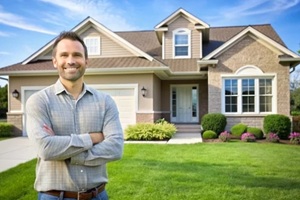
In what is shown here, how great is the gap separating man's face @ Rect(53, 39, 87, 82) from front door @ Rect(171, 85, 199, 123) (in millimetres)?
14986

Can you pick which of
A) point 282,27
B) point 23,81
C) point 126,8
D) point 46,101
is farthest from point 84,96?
point 282,27

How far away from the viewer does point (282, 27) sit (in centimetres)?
1739

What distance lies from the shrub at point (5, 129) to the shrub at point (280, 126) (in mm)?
12579

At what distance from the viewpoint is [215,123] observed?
12758mm

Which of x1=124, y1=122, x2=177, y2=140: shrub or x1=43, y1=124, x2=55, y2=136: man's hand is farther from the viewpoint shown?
x1=124, y1=122, x2=177, y2=140: shrub

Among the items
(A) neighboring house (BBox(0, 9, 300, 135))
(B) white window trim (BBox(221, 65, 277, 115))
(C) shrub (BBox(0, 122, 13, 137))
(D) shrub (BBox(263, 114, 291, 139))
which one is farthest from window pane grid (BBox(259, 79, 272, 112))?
(C) shrub (BBox(0, 122, 13, 137))

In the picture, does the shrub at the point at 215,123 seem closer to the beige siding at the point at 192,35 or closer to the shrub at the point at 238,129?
the shrub at the point at 238,129

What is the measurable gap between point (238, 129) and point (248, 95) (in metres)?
1.93

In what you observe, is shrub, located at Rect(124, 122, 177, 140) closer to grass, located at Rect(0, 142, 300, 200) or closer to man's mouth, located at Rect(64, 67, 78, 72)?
grass, located at Rect(0, 142, 300, 200)

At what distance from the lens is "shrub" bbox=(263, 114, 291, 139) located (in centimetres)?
1227

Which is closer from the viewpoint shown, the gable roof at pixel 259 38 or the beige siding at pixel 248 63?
the gable roof at pixel 259 38

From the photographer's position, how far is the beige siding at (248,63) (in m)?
13.2

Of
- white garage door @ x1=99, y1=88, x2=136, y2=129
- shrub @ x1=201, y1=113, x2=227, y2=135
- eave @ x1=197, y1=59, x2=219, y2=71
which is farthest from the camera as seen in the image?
white garage door @ x1=99, y1=88, x2=136, y2=129

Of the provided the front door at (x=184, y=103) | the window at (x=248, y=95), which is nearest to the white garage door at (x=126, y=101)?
the front door at (x=184, y=103)
